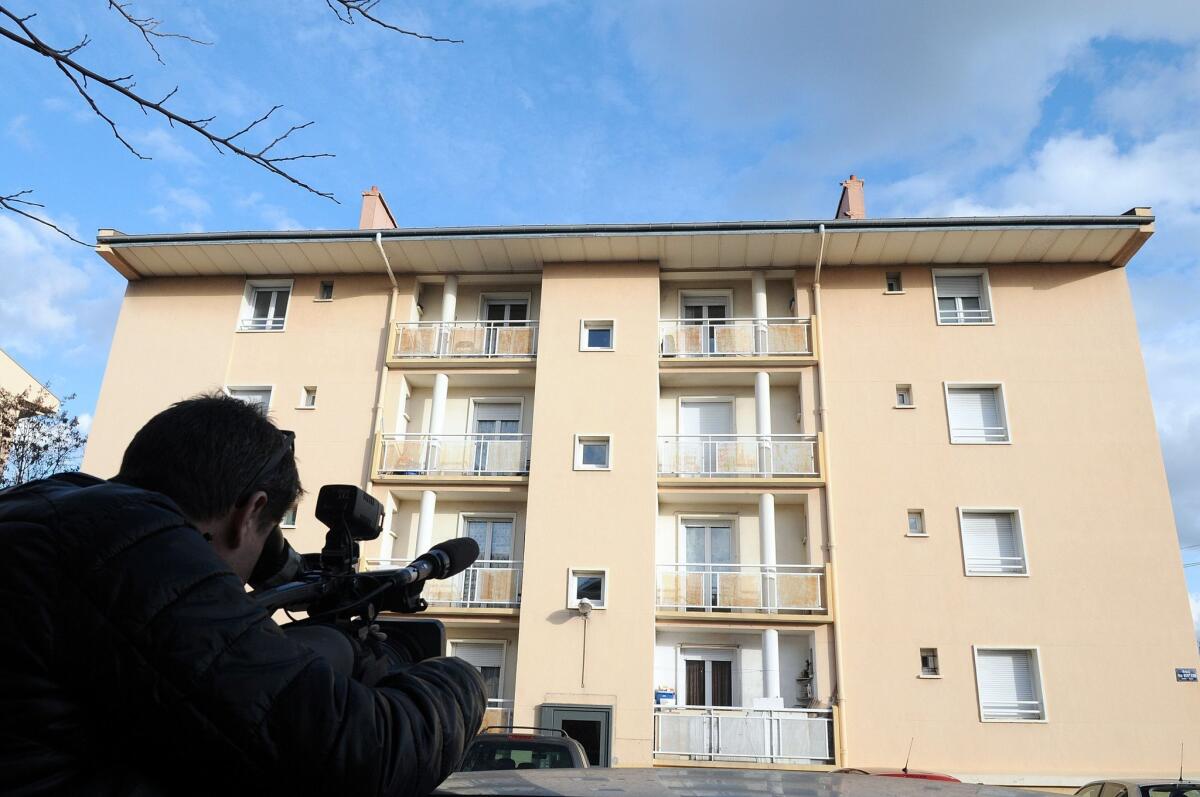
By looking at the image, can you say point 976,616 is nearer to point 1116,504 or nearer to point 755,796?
point 1116,504

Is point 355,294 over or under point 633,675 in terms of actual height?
over

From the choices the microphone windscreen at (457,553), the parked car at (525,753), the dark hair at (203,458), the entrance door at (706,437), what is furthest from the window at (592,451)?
the dark hair at (203,458)

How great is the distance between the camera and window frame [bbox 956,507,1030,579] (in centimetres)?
1755

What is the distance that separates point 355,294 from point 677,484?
9.26 meters

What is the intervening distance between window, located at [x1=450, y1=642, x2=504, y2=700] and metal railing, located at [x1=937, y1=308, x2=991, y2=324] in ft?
40.2

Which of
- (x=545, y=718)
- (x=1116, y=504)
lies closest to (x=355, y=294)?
(x=545, y=718)

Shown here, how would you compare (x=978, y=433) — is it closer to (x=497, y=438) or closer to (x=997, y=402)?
(x=997, y=402)

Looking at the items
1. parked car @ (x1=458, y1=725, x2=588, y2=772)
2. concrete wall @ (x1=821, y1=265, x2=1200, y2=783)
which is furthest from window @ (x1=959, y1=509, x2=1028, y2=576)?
parked car @ (x1=458, y1=725, x2=588, y2=772)

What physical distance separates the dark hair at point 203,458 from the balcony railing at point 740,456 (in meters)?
17.5

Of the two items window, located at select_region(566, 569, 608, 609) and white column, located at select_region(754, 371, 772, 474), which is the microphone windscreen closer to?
window, located at select_region(566, 569, 608, 609)

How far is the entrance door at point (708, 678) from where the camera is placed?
17.9 meters

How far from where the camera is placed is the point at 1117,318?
19.5 metres

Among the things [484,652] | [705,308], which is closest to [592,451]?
[484,652]

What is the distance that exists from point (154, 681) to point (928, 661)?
59.7ft
